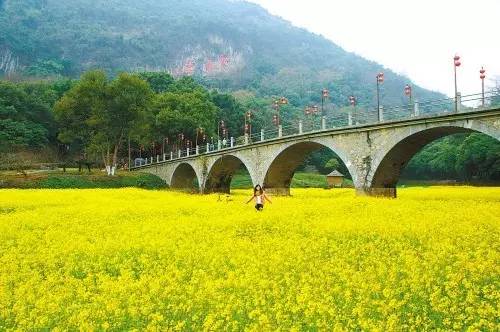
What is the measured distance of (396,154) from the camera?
30.1 m

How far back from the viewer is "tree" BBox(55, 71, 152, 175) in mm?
56469

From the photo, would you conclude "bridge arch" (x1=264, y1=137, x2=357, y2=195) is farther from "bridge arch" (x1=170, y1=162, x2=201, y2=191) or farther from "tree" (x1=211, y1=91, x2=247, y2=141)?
"tree" (x1=211, y1=91, x2=247, y2=141)

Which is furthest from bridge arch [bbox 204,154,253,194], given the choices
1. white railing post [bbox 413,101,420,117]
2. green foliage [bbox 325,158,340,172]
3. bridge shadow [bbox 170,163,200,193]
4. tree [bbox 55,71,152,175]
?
green foliage [bbox 325,158,340,172]

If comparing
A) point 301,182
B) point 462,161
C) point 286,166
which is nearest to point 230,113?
point 301,182

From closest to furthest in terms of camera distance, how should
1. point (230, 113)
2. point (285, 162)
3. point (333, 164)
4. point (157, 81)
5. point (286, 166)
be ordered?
point (285, 162)
point (286, 166)
point (333, 164)
point (230, 113)
point (157, 81)

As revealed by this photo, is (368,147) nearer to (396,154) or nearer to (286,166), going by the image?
(396,154)

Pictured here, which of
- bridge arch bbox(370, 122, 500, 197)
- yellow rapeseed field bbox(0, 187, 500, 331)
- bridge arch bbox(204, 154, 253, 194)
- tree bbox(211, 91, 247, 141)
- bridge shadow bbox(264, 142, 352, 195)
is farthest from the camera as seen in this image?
tree bbox(211, 91, 247, 141)

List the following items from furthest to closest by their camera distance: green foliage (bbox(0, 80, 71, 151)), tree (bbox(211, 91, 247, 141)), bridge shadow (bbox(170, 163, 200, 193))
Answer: tree (bbox(211, 91, 247, 141))
green foliage (bbox(0, 80, 71, 151))
bridge shadow (bbox(170, 163, 200, 193))

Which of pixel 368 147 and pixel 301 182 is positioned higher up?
pixel 368 147

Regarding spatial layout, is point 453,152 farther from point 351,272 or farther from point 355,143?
point 351,272

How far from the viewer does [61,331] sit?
6516 mm

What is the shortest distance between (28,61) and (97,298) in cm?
16335

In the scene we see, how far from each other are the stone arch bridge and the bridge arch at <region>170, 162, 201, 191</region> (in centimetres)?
1344

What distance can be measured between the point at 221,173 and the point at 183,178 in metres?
12.8
